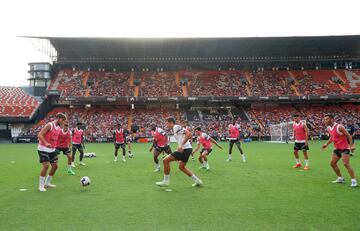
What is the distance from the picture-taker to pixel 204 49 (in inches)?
2350

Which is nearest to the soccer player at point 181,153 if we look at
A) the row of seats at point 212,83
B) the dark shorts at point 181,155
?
the dark shorts at point 181,155

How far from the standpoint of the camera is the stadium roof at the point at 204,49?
56562 mm

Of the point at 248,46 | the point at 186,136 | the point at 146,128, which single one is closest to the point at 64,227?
the point at 186,136

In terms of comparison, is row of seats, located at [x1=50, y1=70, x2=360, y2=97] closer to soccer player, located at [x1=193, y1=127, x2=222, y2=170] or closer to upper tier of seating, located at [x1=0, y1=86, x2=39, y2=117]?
upper tier of seating, located at [x1=0, y1=86, x2=39, y2=117]

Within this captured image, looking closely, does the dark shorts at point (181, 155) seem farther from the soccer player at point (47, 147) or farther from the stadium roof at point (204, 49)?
the stadium roof at point (204, 49)

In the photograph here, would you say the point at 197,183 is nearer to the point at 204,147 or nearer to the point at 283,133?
the point at 204,147

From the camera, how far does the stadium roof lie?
5656 cm

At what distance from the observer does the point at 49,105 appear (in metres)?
61.6

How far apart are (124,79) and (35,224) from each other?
5785cm

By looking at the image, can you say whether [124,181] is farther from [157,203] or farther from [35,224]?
[35,224]

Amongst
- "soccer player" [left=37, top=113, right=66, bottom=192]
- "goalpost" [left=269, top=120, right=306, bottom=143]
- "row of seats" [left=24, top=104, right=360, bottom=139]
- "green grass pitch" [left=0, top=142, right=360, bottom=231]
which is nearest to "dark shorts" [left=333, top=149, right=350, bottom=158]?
"green grass pitch" [left=0, top=142, right=360, bottom=231]

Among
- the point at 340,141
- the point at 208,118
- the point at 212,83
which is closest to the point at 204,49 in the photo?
the point at 212,83

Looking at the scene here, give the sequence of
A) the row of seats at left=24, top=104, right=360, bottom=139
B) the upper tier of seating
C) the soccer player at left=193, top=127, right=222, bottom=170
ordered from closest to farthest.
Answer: the soccer player at left=193, top=127, right=222, bottom=170
the row of seats at left=24, top=104, right=360, bottom=139
the upper tier of seating

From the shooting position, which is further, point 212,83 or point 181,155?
point 212,83
